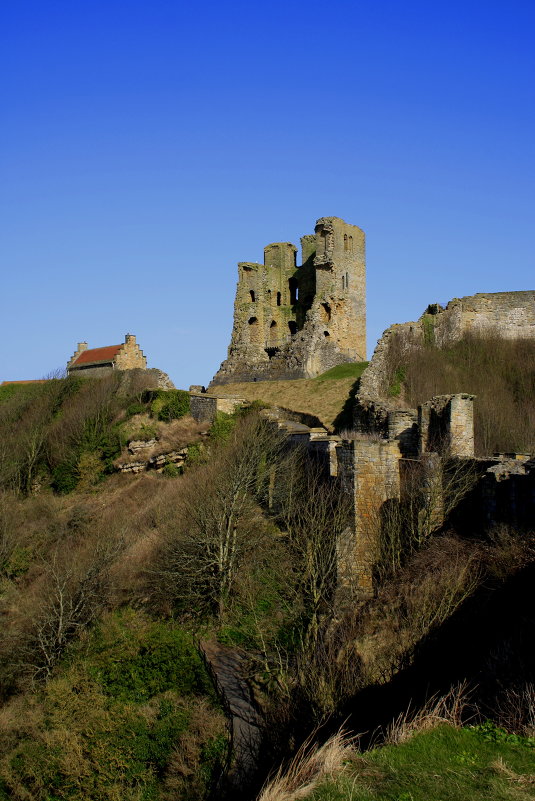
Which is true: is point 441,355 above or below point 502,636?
above

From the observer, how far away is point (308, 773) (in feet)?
27.2

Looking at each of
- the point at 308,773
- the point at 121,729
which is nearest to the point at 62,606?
the point at 121,729

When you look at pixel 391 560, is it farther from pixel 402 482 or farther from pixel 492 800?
pixel 492 800

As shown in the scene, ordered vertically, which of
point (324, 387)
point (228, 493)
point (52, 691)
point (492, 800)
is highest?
point (324, 387)

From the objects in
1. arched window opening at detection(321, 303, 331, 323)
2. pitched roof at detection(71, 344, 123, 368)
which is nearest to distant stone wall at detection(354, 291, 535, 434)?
arched window opening at detection(321, 303, 331, 323)

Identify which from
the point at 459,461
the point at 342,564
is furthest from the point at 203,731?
Answer: the point at 459,461

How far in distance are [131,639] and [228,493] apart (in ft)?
16.3

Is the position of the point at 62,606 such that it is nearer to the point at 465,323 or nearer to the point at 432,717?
the point at 432,717

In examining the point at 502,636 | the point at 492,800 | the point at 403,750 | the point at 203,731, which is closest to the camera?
the point at 492,800

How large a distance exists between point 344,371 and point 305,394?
3479 mm

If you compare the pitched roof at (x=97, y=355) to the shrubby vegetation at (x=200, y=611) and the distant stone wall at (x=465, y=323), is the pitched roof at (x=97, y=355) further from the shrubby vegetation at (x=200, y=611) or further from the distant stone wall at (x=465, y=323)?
the distant stone wall at (x=465, y=323)

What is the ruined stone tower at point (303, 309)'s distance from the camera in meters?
39.5

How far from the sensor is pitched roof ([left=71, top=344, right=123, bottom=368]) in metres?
46.0

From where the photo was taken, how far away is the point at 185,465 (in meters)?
31.9
